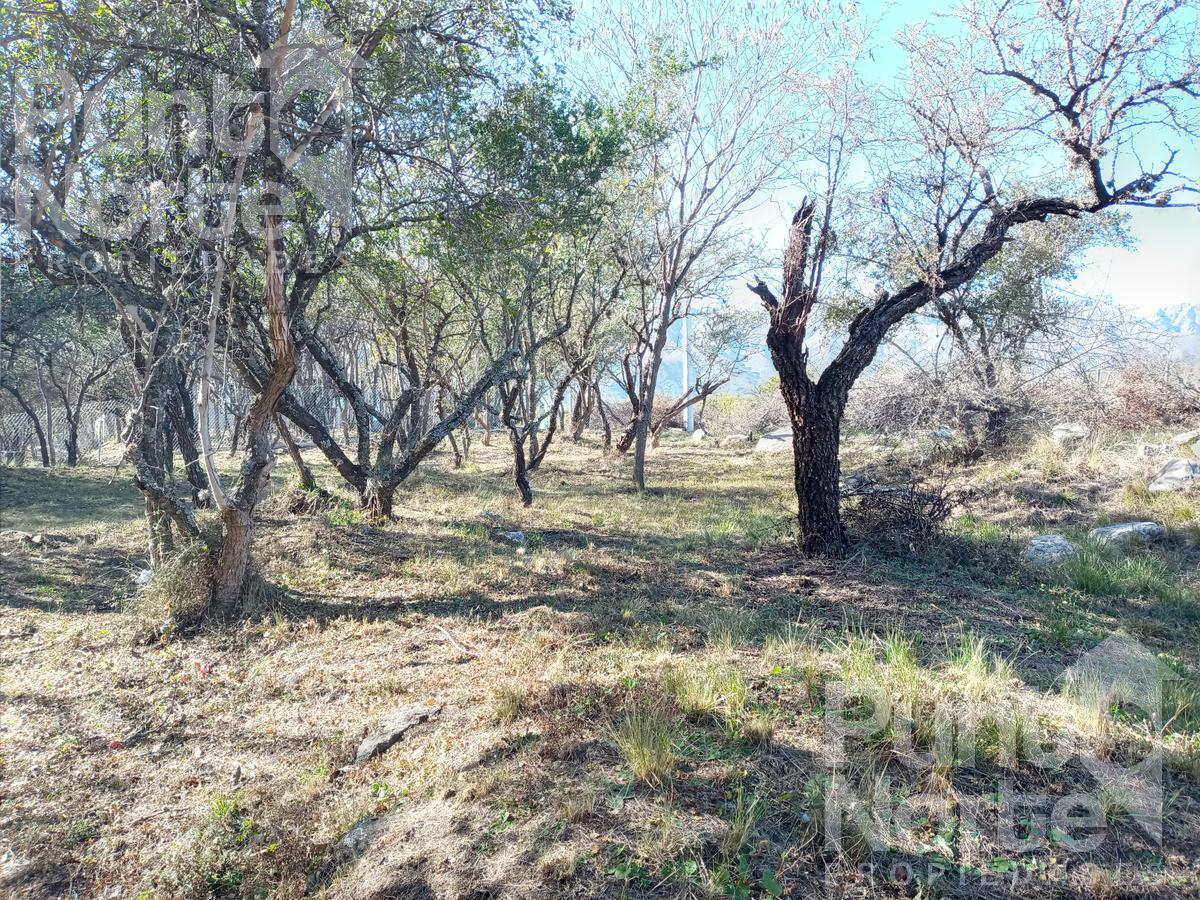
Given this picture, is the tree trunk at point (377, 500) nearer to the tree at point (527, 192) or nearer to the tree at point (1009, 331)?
the tree at point (527, 192)

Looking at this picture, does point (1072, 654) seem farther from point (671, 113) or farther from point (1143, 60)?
point (671, 113)

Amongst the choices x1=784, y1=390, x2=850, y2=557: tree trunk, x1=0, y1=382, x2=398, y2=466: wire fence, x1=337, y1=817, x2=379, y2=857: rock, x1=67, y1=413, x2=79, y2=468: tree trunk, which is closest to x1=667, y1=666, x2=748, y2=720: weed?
x1=337, y1=817, x2=379, y2=857: rock

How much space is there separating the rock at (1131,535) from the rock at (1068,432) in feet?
14.0

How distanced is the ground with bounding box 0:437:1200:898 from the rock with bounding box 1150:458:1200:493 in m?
1.12

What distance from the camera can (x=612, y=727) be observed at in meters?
3.20

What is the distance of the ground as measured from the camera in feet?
7.84

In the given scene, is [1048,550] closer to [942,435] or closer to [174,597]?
[942,435]

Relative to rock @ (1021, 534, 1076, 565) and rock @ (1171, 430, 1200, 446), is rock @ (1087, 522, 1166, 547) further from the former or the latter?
rock @ (1171, 430, 1200, 446)

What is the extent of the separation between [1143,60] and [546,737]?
722cm

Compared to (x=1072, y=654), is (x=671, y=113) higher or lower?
higher

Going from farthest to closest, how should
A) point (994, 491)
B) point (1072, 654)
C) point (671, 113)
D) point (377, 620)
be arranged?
point (671, 113) → point (994, 491) → point (377, 620) → point (1072, 654)

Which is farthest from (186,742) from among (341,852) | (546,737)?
(546,737)

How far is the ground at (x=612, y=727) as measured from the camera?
2.39m

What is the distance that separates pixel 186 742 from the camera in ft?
11.3
